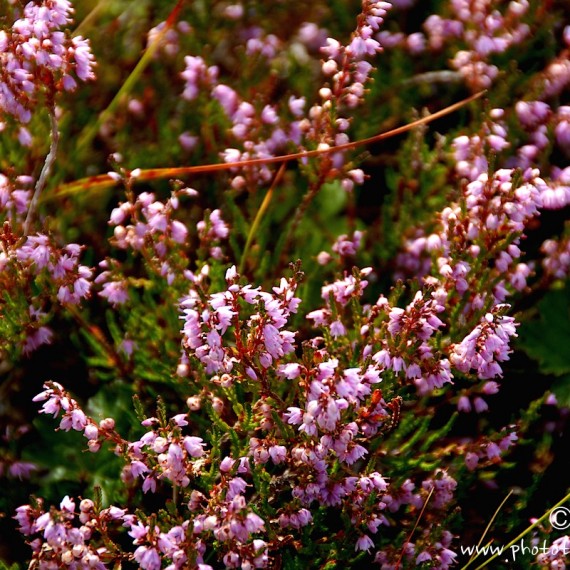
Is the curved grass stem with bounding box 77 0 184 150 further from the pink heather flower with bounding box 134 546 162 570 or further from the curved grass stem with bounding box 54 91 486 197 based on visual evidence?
the pink heather flower with bounding box 134 546 162 570

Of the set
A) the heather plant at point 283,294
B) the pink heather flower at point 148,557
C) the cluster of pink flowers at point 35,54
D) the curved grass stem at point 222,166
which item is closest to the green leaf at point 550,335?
the heather plant at point 283,294

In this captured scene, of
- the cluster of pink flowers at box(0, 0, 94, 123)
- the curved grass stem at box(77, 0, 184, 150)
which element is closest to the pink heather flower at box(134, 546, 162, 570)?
the cluster of pink flowers at box(0, 0, 94, 123)

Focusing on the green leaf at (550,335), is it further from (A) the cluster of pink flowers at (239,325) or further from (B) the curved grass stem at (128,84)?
(B) the curved grass stem at (128,84)

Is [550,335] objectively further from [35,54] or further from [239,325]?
[35,54]

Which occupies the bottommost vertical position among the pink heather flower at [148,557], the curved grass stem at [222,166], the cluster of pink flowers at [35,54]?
the pink heather flower at [148,557]

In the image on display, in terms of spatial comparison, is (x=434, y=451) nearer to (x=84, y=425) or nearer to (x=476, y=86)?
(x=84, y=425)

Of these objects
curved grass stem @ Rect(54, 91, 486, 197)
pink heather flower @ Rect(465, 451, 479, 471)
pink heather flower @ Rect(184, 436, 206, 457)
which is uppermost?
curved grass stem @ Rect(54, 91, 486, 197)

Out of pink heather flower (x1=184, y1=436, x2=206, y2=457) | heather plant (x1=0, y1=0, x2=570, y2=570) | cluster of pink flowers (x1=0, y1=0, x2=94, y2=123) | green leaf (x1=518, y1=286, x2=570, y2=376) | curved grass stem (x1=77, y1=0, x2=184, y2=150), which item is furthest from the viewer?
curved grass stem (x1=77, y1=0, x2=184, y2=150)

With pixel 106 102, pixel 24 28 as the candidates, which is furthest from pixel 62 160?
pixel 24 28
